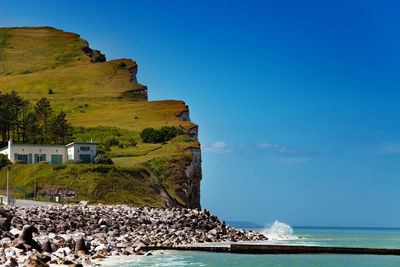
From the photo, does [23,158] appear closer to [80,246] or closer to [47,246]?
[80,246]

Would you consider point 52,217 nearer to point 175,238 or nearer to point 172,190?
point 175,238

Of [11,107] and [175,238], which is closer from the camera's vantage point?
[175,238]

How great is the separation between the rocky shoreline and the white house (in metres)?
34.9

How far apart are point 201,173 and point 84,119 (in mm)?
33220

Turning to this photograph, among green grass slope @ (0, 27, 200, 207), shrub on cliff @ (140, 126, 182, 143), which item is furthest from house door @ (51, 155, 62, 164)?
shrub on cliff @ (140, 126, 182, 143)

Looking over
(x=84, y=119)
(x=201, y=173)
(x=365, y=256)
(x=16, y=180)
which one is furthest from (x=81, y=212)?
(x=84, y=119)

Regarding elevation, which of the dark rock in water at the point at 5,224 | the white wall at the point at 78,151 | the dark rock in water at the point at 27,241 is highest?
the white wall at the point at 78,151

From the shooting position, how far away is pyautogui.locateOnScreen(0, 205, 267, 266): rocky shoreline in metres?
21.0

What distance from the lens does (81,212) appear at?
3581cm

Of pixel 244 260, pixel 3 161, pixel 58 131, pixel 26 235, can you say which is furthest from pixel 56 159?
pixel 26 235

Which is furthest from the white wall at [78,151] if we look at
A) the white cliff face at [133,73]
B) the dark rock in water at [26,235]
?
the white cliff face at [133,73]

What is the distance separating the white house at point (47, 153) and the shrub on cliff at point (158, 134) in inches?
808

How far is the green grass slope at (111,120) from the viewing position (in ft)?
212

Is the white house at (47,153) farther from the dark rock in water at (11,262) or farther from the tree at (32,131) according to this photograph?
the dark rock in water at (11,262)
